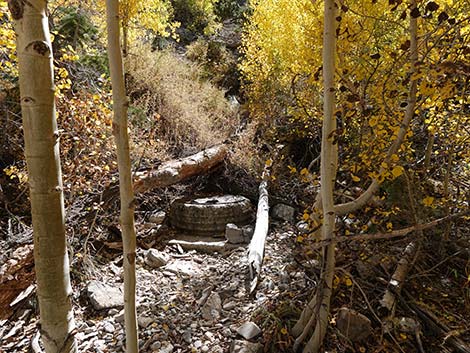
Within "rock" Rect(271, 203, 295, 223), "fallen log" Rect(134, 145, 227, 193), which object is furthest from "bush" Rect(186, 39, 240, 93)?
"rock" Rect(271, 203, 295, 223)

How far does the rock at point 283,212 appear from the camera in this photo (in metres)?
5.11

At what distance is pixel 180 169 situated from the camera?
511cm

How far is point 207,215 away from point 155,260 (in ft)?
3.70

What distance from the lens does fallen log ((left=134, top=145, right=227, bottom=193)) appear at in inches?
181

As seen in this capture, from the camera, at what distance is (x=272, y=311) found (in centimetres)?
289

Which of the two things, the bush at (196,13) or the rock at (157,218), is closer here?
the rock at (157,218)

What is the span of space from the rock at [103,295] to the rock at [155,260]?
1.85ft

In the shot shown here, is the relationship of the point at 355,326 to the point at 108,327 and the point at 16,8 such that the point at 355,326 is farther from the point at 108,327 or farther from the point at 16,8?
the point at 16,8

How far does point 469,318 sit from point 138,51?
9.00 m

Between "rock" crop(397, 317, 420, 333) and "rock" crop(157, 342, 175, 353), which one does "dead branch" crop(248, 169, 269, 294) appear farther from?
"rock" crop(397, 317, 420, 333)

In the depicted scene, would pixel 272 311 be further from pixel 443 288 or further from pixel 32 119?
pixel 32 119

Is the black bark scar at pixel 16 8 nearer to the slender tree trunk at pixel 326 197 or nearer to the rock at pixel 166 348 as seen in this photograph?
the slender tree trunk at pixel 326 197

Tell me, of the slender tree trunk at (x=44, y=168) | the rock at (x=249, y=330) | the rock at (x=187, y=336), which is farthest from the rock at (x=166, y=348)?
the slender tree trunk at (x=44, y=168)

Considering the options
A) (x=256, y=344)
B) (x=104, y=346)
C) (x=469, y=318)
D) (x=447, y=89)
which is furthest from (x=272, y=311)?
(x=447, y=89)
